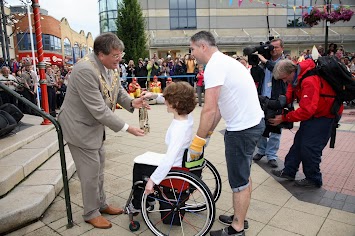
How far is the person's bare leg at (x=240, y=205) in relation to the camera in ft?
8.28

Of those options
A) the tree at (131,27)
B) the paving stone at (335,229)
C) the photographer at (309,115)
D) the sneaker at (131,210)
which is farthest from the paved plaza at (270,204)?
the tree at (131,27)

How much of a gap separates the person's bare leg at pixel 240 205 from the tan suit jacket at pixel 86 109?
125 cm

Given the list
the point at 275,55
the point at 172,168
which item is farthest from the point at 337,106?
the point at 172,168

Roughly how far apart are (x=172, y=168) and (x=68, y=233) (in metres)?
1.27

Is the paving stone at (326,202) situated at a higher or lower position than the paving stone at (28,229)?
lower

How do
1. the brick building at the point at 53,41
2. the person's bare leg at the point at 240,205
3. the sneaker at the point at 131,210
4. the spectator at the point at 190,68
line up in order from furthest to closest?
the brick building at the point at 53,41 → the spectator at the point at 190,68 → the sneaker at the point at 131,210 → the person's bare leg at the point at 240,205

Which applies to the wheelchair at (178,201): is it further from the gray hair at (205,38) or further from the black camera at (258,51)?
the black camera at (258,51)

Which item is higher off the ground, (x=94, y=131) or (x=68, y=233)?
(x=94, y=131)

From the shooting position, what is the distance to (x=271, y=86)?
4.55 metres

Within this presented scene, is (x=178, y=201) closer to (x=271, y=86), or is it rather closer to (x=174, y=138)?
(x=174, y=138)

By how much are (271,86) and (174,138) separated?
2743mm

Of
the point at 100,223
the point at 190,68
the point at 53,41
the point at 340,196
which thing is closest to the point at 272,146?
the point at 340,196

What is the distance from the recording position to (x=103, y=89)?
2.75 metres

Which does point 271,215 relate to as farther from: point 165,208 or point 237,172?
point 165,208
